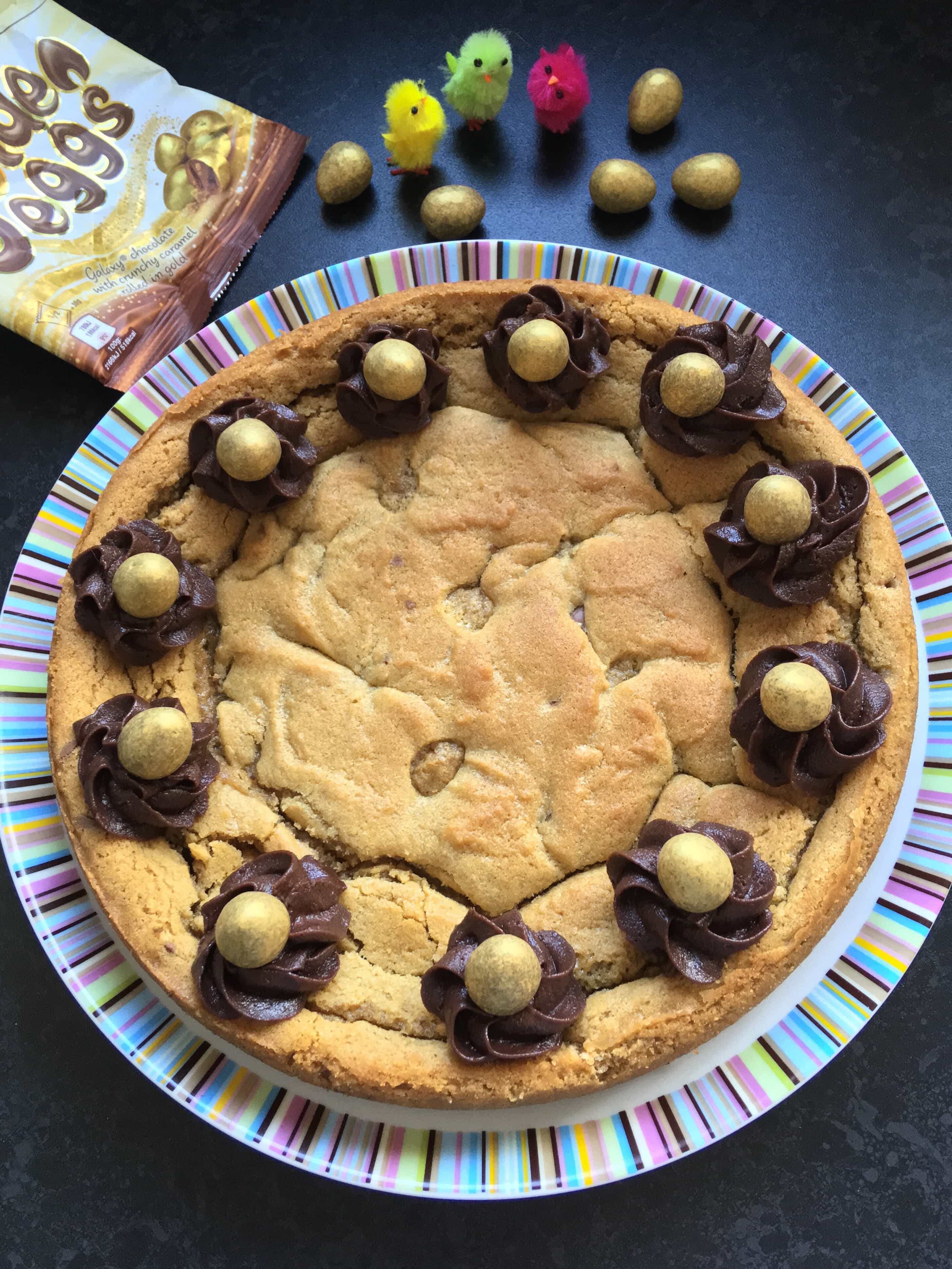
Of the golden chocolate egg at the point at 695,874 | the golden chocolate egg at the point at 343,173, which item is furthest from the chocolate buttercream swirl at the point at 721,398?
the golden chocolate egg at the point at 343,173

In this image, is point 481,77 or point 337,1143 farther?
point 481,77

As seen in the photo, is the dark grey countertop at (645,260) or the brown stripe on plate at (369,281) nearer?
the dark grey countertop at (645,260)

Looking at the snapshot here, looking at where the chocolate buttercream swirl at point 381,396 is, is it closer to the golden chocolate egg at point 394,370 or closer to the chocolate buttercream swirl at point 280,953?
the golden chocolate egg at point 394,370

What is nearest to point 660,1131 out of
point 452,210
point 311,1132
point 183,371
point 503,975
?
point 503,975

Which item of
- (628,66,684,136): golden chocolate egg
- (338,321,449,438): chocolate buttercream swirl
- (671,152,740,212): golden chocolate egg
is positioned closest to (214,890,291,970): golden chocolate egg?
(338,321,449,438): chocolate buttercream swirl

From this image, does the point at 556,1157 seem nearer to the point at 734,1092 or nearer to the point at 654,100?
the point at 734,1092

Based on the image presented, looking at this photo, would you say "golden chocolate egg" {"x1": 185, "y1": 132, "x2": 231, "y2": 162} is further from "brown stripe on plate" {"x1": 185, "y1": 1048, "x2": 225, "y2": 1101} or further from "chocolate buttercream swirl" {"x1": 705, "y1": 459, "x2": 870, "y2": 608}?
"brown stripe on plate" {"x1": 185, "y1": 1048, "x2": 225, "y2": 1101}
